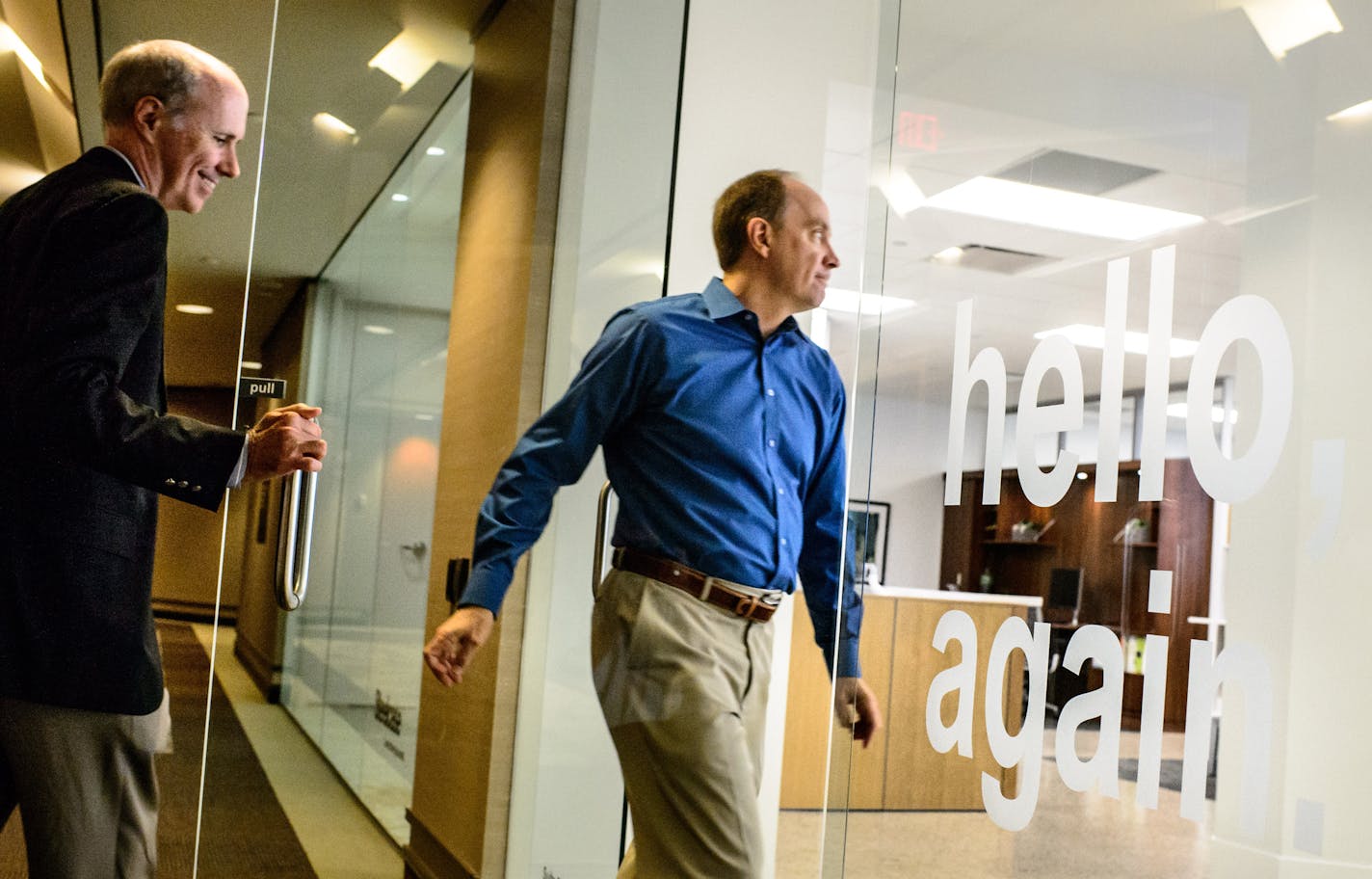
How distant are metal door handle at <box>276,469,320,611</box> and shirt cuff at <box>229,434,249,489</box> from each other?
0.66m

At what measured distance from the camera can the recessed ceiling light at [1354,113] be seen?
1473 mm

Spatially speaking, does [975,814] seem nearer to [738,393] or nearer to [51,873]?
[738,393]

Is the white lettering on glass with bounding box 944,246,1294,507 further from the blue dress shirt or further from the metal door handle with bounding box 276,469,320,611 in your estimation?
the metal door handle with bounding box 276,469,320,611

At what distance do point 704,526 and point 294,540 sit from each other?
2.57 feet

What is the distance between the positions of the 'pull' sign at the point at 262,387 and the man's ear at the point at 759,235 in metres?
0.89

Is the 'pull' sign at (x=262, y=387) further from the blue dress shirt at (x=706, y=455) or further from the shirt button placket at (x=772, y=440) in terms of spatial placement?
→ the shirt button placket at (x=772, y=440)

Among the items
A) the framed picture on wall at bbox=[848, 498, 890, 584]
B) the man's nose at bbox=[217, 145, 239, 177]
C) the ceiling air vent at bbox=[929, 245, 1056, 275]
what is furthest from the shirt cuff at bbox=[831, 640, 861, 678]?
the man's nose at bbox=[217, 145, 239, 177]

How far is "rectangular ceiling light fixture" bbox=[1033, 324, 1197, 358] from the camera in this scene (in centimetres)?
165

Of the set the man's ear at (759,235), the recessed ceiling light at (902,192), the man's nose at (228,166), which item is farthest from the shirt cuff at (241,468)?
the recessed ceiling light at (902,192)

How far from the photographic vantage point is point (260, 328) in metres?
2.29

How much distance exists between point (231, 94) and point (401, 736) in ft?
3.98

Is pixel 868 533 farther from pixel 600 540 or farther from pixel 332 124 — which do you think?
pixel 332 124

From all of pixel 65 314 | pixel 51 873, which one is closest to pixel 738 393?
pixel 65 314

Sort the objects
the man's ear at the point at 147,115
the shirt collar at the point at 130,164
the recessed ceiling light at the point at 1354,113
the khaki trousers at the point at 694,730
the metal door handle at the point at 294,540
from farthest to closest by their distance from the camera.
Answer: the metal door handle at the point at 294,540, the khaki trousers at the point at 694,730, the man's ear at the point at 147,115, the shirt collar at the point at 130,164, the recessed ceiling light at the point at 1354,113
